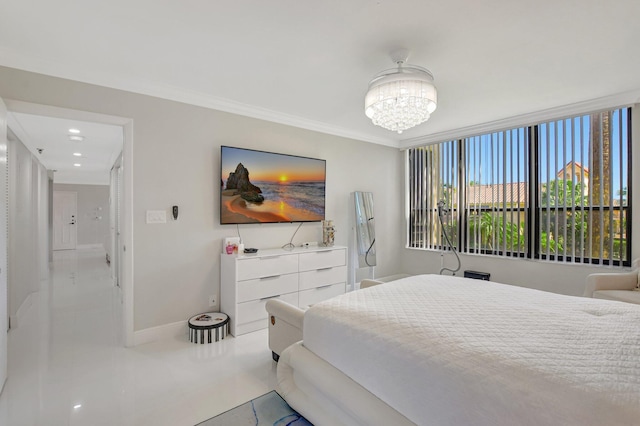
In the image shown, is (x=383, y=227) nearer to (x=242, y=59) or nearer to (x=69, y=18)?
(x=242, y=59)

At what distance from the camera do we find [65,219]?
9.78 m

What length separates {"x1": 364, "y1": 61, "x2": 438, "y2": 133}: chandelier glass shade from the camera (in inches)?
88.3

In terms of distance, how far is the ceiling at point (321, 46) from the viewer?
188cm

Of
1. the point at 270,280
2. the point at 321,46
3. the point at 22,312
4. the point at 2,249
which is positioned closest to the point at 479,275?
the point at 270,280

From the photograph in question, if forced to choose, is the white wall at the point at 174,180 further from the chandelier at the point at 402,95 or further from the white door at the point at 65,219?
the white door at the point at 65,219

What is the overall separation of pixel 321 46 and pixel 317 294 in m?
2.72

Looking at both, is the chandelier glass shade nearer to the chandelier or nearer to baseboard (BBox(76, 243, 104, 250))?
the chandelier

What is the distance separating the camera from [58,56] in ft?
7.99

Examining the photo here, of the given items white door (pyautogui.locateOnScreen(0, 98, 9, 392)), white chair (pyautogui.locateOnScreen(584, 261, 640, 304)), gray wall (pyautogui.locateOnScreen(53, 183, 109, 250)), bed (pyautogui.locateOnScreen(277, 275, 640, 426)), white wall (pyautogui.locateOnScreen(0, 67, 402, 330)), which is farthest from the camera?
gray wall (pyautogui.locateOnScreen(53, 183, 109, 250))

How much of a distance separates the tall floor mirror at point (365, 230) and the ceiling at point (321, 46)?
71.0 inches

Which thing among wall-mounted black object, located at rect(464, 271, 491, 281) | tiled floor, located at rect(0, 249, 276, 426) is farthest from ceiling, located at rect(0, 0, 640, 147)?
tiled floor, located at rect(0, 249, 276, 426)

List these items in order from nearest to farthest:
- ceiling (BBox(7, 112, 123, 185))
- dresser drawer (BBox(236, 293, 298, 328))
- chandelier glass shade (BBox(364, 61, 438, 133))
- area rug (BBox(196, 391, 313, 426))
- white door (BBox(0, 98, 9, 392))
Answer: area rug (BBox(196, 391, 313, 426)) → white door (BBox(0, 98, 9, 392)) → chandelier glass shade (BBox(364, 61, 438, 133)) → dresser drawer (BBox(236, 293, 298, 328)) → ceiling (BBox(7, 112, 123, 185))

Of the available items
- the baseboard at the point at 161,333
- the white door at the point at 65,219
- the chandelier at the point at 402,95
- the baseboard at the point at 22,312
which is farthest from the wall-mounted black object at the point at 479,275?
the white door at the point at 65,219

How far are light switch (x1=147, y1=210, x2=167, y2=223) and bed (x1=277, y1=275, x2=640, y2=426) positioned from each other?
6.39 feet
